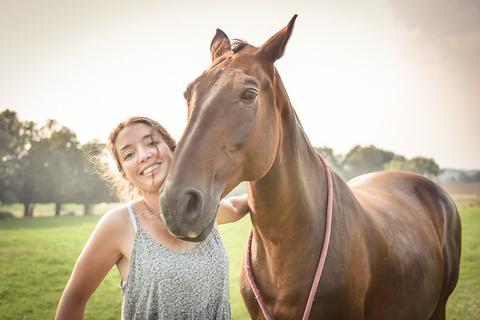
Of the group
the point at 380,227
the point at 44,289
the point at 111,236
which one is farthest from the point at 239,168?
the point at 44,289

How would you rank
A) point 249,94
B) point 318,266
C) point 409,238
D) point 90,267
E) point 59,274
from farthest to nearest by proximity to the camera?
point 59,274
point 409,238
point 318,266
point 90,267
point 249,94

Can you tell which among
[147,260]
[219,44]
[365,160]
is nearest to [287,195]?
[147,260]

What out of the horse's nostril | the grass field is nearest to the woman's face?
the horse's nostril

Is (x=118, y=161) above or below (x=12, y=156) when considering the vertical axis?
above

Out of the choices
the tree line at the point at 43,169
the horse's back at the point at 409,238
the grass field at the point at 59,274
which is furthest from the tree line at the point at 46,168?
the horse's back at the point at 409,238

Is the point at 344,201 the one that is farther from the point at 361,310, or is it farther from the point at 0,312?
the point at 0,312

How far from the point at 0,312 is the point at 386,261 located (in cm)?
769

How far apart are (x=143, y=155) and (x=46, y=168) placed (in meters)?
26.2

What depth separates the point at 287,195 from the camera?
7.32 ft

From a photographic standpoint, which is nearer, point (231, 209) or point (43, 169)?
point (231, 209)

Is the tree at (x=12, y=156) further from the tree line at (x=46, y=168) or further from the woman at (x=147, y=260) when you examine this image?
the woman at (x=147, y=260)

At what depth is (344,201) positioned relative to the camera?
8.70 feet

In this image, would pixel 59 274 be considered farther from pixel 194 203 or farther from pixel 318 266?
pixel 194 203

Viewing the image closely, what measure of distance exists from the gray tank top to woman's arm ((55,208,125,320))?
0.12 m
